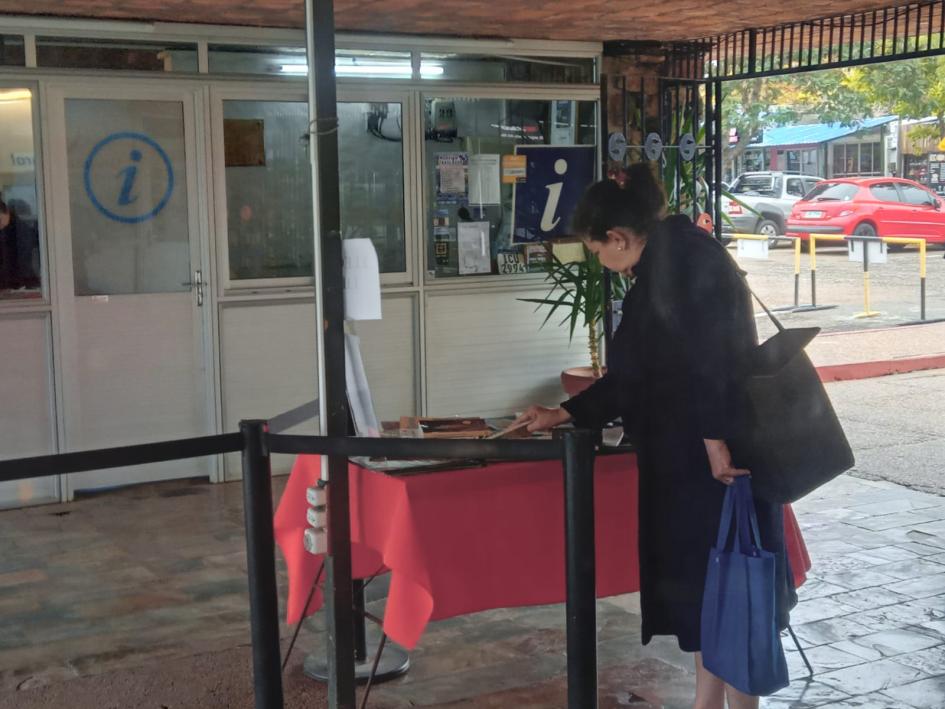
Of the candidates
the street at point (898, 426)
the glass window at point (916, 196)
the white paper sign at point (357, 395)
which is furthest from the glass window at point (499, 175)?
the glass window at point (916, 196)

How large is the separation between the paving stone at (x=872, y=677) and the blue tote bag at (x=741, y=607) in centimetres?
113

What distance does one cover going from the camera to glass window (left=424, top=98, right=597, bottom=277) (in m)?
8.54

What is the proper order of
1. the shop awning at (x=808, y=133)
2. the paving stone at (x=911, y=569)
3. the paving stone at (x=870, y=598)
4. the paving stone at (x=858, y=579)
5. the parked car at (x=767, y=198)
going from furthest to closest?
1. the shop awning at (x=808, y=133)
2. the parked car at (x=767, y=198)
3. the paving stone at (x=911, y=569)
4. the paving stone at (x=858, y=579)
5. the paving stone at (x=870, y=598)

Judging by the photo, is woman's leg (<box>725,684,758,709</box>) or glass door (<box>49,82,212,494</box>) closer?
woman's leg (<box>725,684,758,709</box>)

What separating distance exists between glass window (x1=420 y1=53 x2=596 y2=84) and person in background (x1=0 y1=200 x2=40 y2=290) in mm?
2695

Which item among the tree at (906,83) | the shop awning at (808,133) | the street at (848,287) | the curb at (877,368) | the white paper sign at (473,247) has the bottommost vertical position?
the curb at (877,368)

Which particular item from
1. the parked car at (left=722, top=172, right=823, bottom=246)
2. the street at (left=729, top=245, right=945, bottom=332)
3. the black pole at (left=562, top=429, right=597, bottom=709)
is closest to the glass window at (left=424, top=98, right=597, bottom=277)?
the black pole at (left=562, top=429, right=597, bottom=709)

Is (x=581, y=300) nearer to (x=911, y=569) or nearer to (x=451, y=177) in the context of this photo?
(x=451, y=177)

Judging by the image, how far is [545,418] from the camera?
3938 millimetres

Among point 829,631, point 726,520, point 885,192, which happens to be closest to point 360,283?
point 726,520

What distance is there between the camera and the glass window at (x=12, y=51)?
716 cm

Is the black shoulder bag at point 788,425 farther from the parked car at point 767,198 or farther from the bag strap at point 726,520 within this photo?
the parked car at point 767,198

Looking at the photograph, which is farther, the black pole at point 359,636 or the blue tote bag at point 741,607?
the black pole at point 359,636

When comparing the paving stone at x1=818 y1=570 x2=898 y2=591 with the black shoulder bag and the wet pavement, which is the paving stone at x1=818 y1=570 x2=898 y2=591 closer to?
the wet pavement
